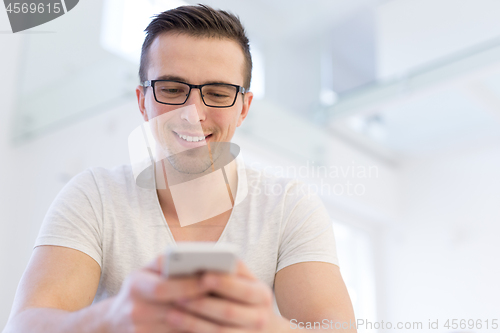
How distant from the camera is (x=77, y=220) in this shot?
98 cm

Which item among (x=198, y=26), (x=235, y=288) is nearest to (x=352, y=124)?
(x=198, y=26)

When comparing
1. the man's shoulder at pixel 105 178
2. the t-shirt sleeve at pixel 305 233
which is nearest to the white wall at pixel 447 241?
the t-shirt sleeve at pixel 305 233

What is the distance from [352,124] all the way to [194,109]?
10.0 ft

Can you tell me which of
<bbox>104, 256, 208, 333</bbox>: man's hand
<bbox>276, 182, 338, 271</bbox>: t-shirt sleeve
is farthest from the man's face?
<bbox>104, 256, 208, 333</bbox>: man's hand

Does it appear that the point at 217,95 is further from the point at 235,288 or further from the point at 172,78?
the point at 235,288

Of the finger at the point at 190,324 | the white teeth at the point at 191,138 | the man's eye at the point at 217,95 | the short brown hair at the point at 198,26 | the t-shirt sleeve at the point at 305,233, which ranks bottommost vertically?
the t-shirt sleeve at the point at 305,233

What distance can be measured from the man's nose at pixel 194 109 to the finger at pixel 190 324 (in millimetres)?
617

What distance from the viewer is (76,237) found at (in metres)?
0.95

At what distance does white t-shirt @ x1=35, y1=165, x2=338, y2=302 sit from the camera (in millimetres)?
978

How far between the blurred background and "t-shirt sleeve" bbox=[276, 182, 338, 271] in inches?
61.6

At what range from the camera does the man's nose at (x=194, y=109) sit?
3.51 ft

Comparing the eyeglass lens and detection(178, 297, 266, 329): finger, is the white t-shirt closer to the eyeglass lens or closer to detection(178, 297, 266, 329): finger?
the eyeglass lens

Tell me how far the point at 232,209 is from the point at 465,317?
351cm

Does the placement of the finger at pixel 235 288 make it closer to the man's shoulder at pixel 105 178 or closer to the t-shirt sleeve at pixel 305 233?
the t-shirt sleeve at pixel 305 233
